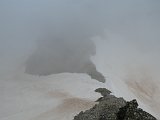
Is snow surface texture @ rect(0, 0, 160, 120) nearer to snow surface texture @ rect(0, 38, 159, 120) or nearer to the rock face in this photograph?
snow surface texture @ rect(0, 38, 159, 120)

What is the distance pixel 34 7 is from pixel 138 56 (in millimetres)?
97684

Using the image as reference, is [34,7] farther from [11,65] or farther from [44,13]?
[11,65]

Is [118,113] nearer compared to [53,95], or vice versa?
[118,113]

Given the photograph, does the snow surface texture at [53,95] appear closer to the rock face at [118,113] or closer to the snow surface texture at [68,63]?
the snow surface texture at [68,63]

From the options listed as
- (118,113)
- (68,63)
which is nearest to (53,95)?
(68,63)

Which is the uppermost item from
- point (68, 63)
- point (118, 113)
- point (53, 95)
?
point (68, 63)

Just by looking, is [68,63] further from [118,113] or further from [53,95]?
[118,113]

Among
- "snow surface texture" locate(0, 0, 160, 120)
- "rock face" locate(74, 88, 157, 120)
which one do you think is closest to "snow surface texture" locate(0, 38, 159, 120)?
"snow surface texture" locate(0, 0, 160, 120)

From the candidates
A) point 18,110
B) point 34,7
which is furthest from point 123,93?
point 34,7

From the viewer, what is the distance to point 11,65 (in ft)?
283

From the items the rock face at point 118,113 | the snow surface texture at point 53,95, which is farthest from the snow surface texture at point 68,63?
the rock face at point 118,113

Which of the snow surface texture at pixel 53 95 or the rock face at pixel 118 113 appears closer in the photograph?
the rock face at pixel 118 113

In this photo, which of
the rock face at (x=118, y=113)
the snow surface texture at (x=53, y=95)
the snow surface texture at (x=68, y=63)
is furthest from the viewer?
the snow surface texture at (x=68, y=63)

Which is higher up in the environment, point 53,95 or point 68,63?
point 68,63
